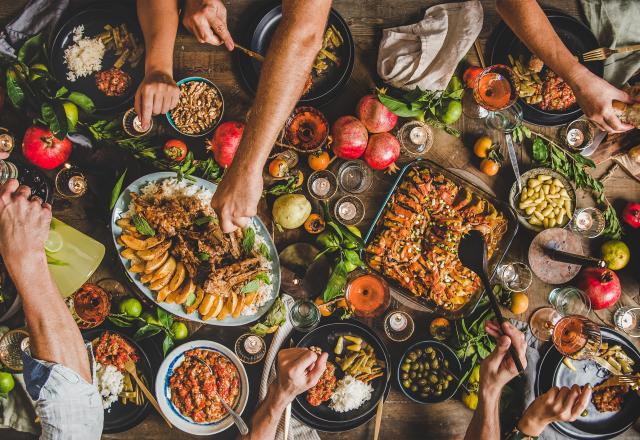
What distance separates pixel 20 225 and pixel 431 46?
2147 millimetres

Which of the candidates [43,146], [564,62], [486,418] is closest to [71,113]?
[43,146]

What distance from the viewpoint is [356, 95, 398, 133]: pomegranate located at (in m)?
2.38

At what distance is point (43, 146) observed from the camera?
2307 mm

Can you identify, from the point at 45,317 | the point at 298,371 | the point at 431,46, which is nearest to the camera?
the point at 45,317

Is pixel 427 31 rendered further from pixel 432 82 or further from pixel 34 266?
pixel 34 266

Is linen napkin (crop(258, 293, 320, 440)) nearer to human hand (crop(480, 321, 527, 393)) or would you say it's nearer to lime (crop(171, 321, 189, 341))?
lime (crop(171, 321, 189, 341))

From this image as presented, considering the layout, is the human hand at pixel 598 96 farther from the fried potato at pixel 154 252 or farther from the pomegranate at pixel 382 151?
the fried potato at pixel 154 252

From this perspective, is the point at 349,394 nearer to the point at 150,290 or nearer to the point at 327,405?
the point at 327,405

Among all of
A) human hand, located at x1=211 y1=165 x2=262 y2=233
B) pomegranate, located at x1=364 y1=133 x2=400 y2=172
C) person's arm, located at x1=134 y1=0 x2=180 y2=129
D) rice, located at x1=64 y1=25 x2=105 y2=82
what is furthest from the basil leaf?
pomegranate, located at x1=364 y1=133 x2=400 y2=172

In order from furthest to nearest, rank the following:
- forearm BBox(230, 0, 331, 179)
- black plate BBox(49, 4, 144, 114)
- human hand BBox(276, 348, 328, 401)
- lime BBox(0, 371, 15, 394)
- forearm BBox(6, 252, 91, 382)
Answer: black plate BBox(49, 4, 144, 114), lime BBox(0, 371, 15, 394), human hand BBox(276, 348, 328, 401), forearm BBox(6, 252, 91, 382), forearm BBox(230, 0, 331, 179)

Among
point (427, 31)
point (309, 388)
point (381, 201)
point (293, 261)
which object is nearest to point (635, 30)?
point (427, 31)

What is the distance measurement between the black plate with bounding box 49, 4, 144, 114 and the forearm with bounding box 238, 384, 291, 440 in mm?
1681

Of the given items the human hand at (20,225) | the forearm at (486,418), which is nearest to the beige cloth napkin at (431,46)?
the forearm at (486,418)

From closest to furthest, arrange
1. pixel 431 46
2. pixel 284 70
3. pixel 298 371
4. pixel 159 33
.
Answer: pixel 284 70 → pixel 298 371 → pixel 159 33 → pixel 431 46
